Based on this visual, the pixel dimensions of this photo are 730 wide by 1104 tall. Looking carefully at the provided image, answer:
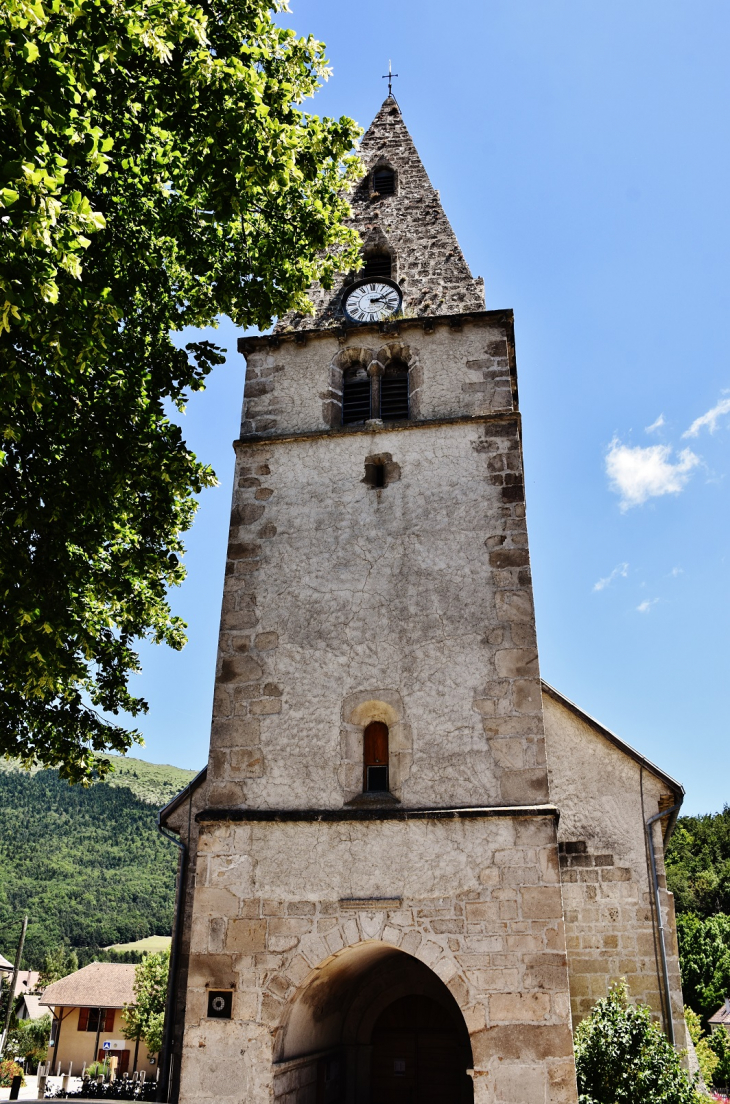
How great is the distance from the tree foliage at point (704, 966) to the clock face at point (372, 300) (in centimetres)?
3358

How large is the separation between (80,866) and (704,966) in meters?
71.4

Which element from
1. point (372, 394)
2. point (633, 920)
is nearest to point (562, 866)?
point (633, 920)

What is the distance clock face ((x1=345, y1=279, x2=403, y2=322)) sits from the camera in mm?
11695

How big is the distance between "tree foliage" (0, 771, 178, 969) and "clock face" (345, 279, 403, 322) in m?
69.9

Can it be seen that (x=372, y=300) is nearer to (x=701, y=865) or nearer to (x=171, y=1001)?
(x=171, y=1001)

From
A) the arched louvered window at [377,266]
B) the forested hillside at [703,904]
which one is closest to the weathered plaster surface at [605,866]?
the arched louvered window at [377,266]

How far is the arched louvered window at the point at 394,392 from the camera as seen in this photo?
35.8 ft

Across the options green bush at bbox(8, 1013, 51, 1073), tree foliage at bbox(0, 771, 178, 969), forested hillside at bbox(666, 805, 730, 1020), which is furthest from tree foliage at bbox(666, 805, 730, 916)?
tree foliage at bbox(0, 771, 178, 969)

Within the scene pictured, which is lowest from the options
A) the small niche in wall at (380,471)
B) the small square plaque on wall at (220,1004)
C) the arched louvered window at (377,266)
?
the small square plaque on wall at (220,1004)

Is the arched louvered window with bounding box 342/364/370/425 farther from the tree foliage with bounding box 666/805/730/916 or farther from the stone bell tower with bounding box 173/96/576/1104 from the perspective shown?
the tree foliage with bounding box 666/805/730/916

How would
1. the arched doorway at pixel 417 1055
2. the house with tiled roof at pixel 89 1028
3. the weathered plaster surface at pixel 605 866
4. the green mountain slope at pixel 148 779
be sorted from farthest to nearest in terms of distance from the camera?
the green mountain slope at pixel 148 779 → the house with tiled roof at pixel 89 1028 → the weathered plaster surface at pixel 605 866 → the arched doorway at pixel 417 1055

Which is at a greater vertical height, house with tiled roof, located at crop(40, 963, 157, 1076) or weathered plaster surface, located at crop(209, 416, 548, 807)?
weathered plaster surface, located at crop(209, 416, 548, 807)

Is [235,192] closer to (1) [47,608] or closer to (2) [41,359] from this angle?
(2) [41,359]

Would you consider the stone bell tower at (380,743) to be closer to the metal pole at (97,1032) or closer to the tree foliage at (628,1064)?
the tree foliage at (628,1064)
